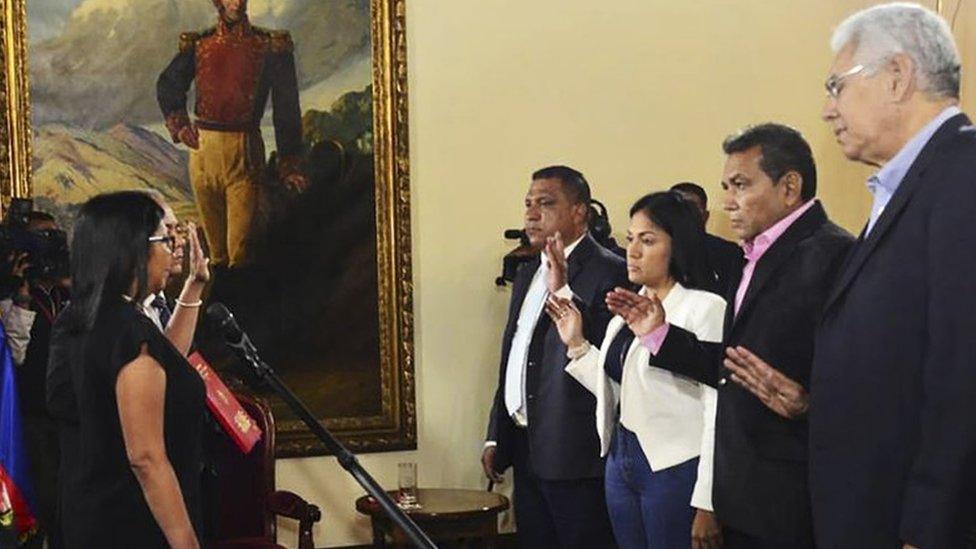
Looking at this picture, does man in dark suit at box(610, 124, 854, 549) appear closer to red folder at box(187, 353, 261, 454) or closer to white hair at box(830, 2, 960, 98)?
white hair at box(830, 2, 960, 98)

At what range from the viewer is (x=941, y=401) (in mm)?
2025

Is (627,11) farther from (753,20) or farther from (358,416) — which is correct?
(358,416)

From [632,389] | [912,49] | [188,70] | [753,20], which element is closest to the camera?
[912,49]

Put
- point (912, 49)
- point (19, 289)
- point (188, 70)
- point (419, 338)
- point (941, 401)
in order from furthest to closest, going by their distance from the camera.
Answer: point (419, 338) < point (188, 70) < point (19, 289) < point (912, 49) < point (941, 401)

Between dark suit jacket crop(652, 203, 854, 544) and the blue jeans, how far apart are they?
36cm

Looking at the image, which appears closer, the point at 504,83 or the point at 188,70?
the point at 188,70

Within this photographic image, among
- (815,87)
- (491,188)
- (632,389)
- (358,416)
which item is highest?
(815,87)

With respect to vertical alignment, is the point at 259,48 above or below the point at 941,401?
above

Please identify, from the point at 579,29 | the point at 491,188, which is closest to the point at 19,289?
the point at 491,188

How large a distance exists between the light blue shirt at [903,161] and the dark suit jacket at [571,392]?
1785mm

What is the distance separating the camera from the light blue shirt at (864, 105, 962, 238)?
2.21 metres


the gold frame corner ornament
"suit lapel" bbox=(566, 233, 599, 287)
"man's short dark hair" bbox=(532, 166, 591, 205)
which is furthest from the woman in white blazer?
the gold frame corner ornament

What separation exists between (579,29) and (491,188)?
0.78 meters

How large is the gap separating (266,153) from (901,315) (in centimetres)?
350
